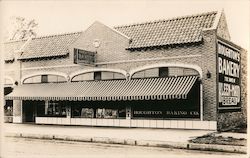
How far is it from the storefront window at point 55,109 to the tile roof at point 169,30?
2241 mm

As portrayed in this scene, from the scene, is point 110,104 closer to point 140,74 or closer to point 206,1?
point 140,74

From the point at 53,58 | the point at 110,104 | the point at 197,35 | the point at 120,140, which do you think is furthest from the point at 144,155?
the point at 53,58

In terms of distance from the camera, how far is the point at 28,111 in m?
11.4

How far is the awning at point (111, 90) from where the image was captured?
32.8 ft

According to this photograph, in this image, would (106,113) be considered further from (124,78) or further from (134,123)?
(124,78)

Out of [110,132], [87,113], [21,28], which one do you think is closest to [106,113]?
[87,113]

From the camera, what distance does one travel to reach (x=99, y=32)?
992cm

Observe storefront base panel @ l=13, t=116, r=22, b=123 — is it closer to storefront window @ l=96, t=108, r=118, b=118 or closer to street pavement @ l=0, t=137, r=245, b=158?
street pavement @ l=0, t=137, r=245, b=158

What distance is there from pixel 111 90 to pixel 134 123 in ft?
4.64

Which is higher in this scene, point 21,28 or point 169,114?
point 21,28

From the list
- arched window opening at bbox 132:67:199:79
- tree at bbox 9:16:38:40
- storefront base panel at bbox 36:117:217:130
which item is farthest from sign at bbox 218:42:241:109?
tree at bbox 9:16:38:40

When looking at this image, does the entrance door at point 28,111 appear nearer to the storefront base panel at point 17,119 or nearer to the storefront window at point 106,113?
the storefront base panel at point 17,119

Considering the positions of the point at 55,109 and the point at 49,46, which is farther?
the point at 49,46

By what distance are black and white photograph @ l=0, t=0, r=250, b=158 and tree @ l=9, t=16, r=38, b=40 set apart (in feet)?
0.08
